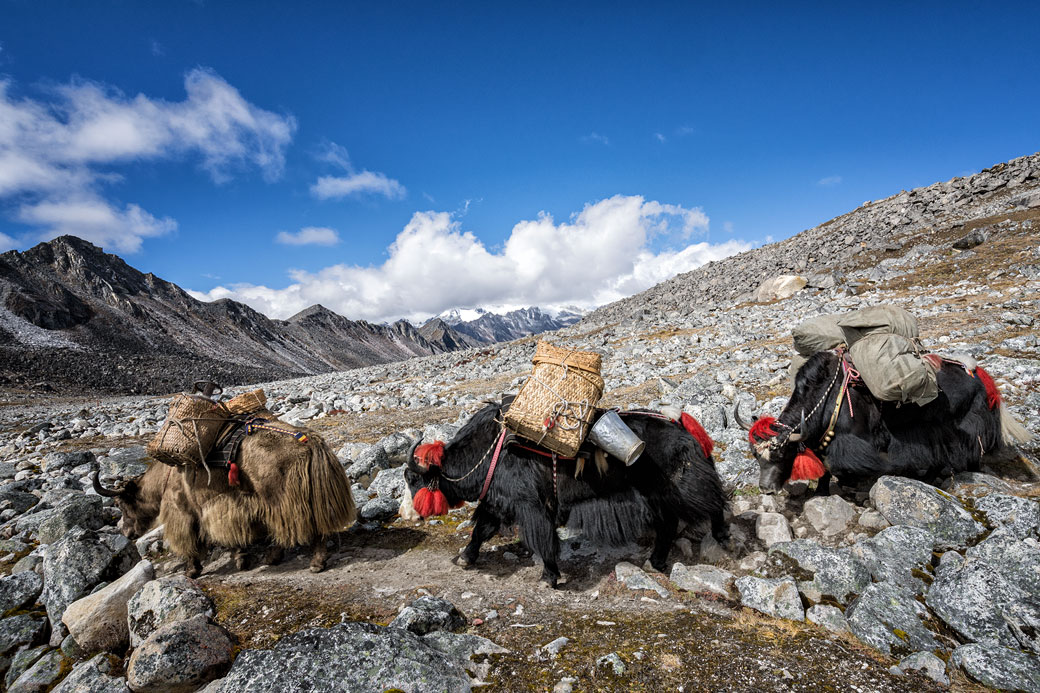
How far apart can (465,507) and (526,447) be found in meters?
1.70

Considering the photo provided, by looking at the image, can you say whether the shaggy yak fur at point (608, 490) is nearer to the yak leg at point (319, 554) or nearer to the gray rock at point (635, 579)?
the gray rock at point (635, 579)

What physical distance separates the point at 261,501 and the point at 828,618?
13.0ft

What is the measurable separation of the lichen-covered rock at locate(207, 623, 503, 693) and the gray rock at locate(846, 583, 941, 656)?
6.07 ft

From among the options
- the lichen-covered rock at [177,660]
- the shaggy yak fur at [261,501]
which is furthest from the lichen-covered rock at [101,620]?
the shaggy yak fur at [261,501]

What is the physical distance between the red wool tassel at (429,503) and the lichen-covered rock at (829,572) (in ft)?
7.82

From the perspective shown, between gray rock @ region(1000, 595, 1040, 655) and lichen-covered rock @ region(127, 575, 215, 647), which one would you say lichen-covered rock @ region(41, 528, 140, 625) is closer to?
lichen-covered rock @ region(127, 575, 215, 647)

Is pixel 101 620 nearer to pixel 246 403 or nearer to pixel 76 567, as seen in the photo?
pixel 76 567

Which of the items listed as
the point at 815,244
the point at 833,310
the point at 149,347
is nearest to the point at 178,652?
the point at 833,310

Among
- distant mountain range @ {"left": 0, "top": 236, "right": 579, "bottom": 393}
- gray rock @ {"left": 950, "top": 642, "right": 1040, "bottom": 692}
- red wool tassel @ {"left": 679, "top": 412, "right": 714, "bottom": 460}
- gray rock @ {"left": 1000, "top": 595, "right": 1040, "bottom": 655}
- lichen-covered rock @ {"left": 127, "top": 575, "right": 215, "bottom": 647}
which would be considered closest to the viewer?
gray rock @ {"left": 950, "top": 642, "right": 1040, "bottom": 692}

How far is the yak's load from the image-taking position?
319 centimetres

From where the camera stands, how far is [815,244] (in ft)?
86.6

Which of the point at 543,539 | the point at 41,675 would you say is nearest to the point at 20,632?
the point at 41,675

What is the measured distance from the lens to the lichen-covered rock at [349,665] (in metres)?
1.95

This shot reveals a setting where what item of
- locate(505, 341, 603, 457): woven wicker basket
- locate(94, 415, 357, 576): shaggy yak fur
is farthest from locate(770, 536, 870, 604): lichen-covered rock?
locate(94, 415, 357, 576): shaggy yak fur
